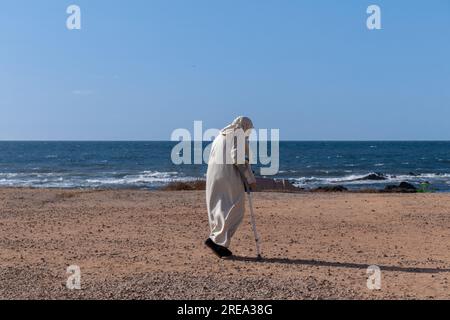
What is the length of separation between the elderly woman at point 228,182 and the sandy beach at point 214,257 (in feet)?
1.15

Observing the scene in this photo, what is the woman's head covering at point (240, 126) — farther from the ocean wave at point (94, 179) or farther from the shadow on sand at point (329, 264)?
the ocean wave at point (94, 179)

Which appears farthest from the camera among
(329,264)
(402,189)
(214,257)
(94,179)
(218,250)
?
(94,179)

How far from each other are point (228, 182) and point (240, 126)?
774 millimetres

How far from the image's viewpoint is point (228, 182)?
31.1 feet

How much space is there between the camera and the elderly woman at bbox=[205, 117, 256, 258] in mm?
9406

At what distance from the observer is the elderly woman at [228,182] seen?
30.9 feet

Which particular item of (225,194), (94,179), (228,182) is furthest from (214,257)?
(94,179)

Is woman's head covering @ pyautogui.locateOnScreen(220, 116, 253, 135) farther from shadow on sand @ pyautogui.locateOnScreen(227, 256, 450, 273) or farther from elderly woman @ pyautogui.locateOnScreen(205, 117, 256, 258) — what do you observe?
shadow on sand @ pyautogui.locateOnScreen(227, 256, 450, 273)

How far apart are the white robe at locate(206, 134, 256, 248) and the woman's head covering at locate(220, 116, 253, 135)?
107 mm

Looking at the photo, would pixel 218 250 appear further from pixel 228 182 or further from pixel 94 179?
pixel 94 179

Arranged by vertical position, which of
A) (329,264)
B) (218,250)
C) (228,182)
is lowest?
(329,264)

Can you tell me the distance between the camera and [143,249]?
1024 centimetres
